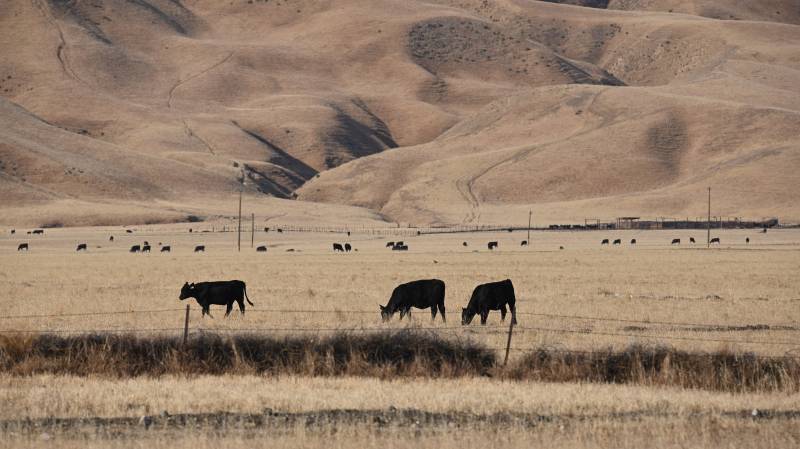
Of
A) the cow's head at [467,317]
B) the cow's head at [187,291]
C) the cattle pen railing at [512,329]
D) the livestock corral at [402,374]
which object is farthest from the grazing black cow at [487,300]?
the cow's head at [187,291]

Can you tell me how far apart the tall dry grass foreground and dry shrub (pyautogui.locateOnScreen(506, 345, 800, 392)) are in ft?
0.05

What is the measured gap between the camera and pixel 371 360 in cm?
1923

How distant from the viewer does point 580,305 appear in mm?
31000

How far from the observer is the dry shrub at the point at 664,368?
18.1m

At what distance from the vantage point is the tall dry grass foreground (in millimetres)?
18391

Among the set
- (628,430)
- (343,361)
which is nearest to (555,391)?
(628,430)

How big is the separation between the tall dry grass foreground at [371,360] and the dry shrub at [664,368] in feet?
0.05

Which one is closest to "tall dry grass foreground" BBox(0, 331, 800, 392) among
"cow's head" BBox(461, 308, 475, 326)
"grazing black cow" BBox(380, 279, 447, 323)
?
"cow's head" BBox(461, 308, 475, 326)

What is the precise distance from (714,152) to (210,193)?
78977 mm

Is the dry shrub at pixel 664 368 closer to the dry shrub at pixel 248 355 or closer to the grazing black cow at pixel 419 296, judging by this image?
the dry shrub at pixel 248 355

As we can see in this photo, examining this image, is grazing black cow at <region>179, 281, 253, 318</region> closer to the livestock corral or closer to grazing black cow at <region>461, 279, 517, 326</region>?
the livestock corral

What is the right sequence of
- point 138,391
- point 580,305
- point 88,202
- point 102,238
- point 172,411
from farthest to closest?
point 88,202 → point 102,238 → point 580,305 → point 138,391 → point 172,411

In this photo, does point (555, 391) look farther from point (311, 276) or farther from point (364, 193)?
point (364, 193)

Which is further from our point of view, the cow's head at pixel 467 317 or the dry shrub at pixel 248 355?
the cow's head at pixel 467 317
